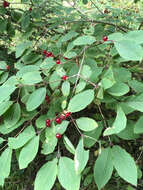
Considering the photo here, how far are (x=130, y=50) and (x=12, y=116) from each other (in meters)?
0.59

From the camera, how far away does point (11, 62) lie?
5.77 feet

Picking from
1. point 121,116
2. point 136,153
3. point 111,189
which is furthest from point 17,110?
point 136,153

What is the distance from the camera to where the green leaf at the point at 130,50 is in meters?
0.77

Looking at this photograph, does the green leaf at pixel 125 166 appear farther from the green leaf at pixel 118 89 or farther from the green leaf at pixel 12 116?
the green leaf at pixel 12 116

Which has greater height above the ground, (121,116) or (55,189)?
(121,116)

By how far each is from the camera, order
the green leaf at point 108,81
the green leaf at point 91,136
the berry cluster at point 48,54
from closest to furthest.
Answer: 1. the green leaf at point 108,81
2. the green leaf at point 91,136
3. the berry cluster at point 48,54

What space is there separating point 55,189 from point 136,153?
761 mm

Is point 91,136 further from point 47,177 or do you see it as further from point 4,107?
point 4,107

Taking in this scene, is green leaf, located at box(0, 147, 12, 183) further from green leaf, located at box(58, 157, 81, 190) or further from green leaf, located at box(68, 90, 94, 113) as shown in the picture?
green leaf, located at box(68, 90, 94, 113)

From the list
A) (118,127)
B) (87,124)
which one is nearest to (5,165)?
(87,124)

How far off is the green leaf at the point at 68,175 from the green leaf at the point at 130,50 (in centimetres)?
43

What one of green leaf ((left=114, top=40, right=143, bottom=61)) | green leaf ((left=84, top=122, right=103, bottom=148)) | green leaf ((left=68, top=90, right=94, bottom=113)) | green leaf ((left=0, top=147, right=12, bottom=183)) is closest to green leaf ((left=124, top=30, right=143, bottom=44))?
green leaf ((left=114, top=40, right=143, bottom=61))

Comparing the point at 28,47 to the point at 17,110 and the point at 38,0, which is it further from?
the point at 38,0

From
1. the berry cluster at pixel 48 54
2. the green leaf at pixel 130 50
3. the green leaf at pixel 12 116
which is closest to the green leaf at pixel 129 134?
the green leaf at pixel 130 50
